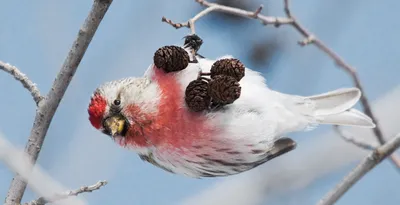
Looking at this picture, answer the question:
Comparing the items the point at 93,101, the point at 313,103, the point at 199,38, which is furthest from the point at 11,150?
the point at 313,103

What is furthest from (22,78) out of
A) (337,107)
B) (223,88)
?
(337,107)

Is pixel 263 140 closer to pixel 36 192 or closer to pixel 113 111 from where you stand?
pixel 113 111

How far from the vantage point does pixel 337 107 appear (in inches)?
108

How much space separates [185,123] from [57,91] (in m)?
0.53

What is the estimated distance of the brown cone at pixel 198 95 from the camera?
1.95m

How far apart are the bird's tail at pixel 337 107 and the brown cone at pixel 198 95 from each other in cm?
86

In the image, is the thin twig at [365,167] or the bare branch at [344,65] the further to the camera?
the bare branch at [344,65]

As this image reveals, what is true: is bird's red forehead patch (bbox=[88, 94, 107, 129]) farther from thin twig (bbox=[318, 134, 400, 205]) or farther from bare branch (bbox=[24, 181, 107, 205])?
thin twig (bbox=[318, 134, 400, 205])

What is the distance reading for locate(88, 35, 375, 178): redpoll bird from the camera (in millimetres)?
2064

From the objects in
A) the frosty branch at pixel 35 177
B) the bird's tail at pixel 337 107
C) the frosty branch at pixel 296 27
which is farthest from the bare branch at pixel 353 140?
the frosty branch at pixel 35 177

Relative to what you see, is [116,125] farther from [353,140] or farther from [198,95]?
[353,140]

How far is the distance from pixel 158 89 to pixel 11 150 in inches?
29.7

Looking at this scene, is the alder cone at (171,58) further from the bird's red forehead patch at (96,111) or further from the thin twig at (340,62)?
the thin twig at (340,62)

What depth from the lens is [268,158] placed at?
8.00ft
